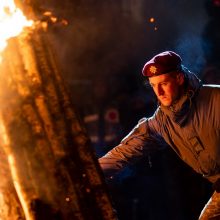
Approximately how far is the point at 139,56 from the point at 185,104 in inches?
326

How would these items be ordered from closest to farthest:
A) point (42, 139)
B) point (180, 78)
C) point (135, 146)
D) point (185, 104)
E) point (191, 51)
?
1. point (42, 139)
2. point (185, 104)
3. point (180, 78)
4. point (135, 146)
5. point (191, 51)

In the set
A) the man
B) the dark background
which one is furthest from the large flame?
the dark background

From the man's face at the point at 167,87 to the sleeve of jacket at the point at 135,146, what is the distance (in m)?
0.52

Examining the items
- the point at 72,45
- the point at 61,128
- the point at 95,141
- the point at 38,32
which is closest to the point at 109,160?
the point at 61,128

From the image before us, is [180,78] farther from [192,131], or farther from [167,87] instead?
[192,131]

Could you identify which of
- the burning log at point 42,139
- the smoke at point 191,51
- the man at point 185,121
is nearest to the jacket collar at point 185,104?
the man at point 185,121

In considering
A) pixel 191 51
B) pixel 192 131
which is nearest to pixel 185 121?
pixel 192 131

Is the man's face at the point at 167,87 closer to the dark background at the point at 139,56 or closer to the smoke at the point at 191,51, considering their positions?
the dark background at the point at 139,56

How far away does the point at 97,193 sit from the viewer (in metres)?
3.39

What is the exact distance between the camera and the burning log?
125 inches

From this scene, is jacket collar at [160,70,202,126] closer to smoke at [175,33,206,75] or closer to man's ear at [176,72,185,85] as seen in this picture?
man's ear at [176,72,185,85]

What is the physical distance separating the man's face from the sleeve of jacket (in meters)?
0.52

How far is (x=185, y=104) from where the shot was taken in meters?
4.73

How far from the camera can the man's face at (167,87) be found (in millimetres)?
4773
